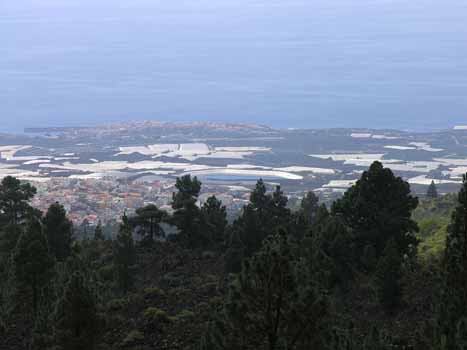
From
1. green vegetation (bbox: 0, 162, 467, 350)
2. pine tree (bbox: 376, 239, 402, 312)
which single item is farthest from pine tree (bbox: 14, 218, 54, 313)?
pine tree (bbox: 376, 239, 402, 312)

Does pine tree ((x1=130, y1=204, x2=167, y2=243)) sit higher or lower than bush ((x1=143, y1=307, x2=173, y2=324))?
higher

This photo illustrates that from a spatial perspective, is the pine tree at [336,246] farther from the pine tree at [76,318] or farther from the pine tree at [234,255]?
the pine tree at [76,318]

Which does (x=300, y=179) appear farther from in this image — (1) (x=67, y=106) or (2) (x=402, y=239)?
(1) (x=67, y=106)

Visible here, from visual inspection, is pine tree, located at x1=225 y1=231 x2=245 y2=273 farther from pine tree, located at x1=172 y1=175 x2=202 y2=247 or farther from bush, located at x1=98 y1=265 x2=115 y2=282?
pine tree, located at x1=172 y1=175 x2=202 y2=247

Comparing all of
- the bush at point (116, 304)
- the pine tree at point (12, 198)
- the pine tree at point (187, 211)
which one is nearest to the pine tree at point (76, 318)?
the bush at point (116, 304)

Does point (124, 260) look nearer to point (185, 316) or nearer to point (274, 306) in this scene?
point (185, 316)

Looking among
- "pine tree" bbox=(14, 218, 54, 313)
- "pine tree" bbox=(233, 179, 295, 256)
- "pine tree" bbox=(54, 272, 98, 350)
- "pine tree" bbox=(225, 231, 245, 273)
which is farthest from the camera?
"pine tree" bbox=(233, 179, 295, 256)

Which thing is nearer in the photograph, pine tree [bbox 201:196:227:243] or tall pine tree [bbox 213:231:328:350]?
tall pine tree [bbox 213:231:328:350]
